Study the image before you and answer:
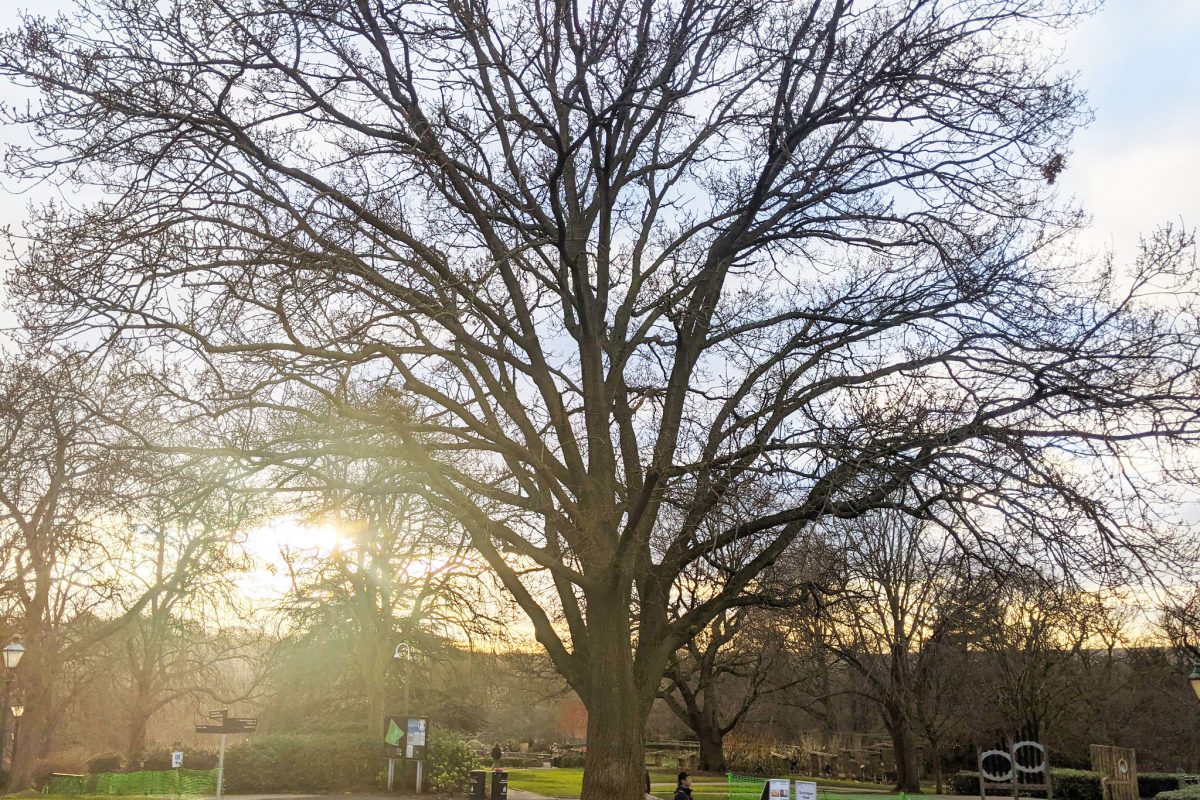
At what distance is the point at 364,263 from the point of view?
393 inches

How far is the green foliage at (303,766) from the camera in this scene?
27.1 m

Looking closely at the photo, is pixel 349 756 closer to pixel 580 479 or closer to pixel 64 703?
pixel 64 703

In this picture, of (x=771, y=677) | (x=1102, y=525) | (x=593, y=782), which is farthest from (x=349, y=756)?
(x=1102, y=525)

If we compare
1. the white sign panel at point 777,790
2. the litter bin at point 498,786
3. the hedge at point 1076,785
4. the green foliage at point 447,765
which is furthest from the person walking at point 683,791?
the hedge at point 1076,785

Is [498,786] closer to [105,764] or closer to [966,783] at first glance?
[105,764]

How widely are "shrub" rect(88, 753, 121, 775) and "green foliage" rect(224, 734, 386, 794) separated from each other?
6989mm

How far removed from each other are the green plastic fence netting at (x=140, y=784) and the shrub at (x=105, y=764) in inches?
168

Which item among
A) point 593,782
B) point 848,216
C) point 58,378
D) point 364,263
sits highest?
point 848,216

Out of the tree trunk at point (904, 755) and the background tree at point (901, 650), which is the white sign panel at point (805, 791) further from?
the tree trunk at point (904, 755)

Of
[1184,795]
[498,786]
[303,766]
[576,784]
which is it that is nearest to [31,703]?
[303,766]

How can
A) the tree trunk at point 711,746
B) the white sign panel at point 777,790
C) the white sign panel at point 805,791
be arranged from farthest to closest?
the tree trunk at point 711,746 < the white sign panel at point 777,790 < the white sign panel at point 805,791

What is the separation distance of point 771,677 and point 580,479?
90.9 ft

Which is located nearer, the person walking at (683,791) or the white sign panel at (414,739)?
the person walking at (683,791)

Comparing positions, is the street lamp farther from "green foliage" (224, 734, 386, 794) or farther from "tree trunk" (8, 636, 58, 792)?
"tree trunk" (8, 636, 58, 792)
